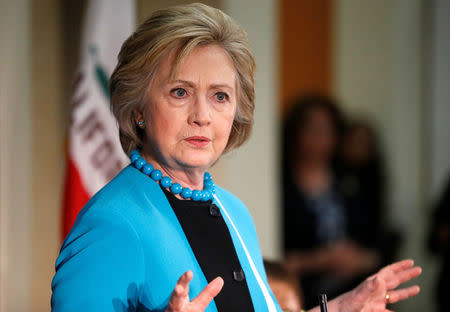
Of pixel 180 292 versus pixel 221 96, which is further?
pixel 221 96

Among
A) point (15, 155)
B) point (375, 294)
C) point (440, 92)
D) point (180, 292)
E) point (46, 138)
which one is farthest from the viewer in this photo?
point (440, 92)

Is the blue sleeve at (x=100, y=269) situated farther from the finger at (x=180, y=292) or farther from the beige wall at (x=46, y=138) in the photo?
the beige wall at (x=46, y=138)

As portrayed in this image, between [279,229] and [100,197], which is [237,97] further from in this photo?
[279,229]

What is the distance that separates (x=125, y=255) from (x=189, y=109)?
0.33 meters

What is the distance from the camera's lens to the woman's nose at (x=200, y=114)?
4.23 feet

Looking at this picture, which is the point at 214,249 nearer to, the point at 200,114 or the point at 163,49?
the point at 200,114

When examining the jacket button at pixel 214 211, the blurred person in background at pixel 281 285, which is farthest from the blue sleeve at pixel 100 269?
the blurred person in background at pixel 281 285

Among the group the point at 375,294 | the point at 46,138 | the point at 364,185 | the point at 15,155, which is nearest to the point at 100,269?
the point at 375,294

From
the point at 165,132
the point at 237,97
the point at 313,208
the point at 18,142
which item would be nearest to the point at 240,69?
the point at 237,97

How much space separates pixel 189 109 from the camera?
1302 mm

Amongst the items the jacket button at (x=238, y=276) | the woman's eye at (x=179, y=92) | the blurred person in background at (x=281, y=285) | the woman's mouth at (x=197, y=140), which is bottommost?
the blurred person in background at (x=281, y=285)

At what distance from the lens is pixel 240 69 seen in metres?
1.38

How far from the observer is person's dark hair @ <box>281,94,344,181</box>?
3842 mm

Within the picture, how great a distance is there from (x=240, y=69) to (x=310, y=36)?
Result: 145 inches
